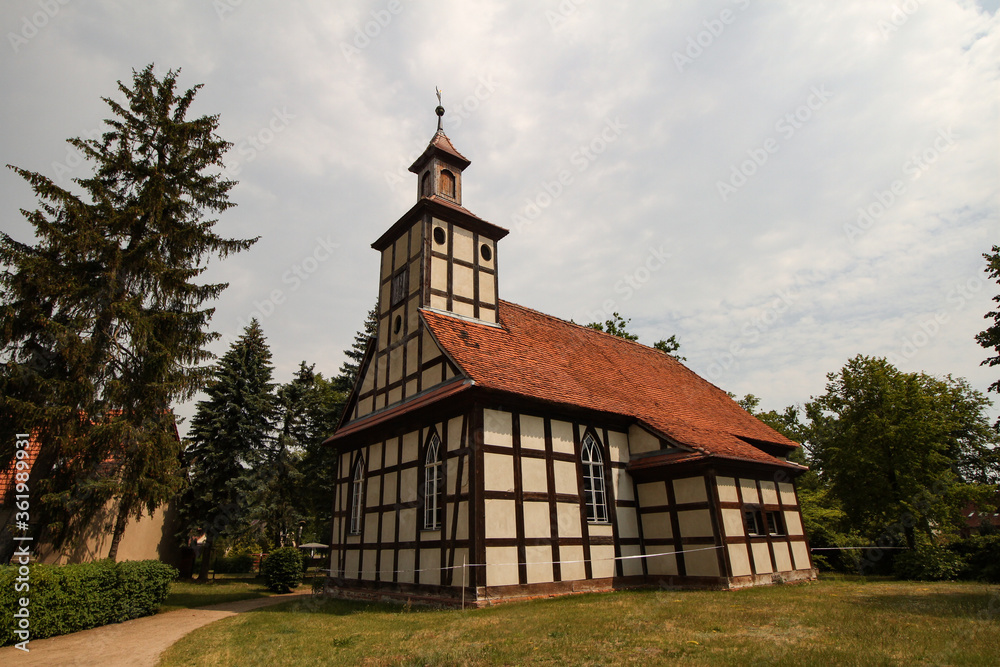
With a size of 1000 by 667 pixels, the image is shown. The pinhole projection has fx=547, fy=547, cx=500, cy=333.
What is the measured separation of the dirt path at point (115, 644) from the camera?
9.06 meters

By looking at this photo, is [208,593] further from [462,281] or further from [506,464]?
[462,281]

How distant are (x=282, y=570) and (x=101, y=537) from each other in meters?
7.07

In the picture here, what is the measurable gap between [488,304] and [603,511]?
7.39 metres

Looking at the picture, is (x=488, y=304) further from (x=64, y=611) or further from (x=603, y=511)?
(x=64, y=611)

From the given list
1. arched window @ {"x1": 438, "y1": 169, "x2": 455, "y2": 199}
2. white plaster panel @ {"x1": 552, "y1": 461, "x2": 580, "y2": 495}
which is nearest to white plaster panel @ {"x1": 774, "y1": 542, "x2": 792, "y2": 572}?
white plaster panel @ {"x1": 552, "y1": 461, "x2": 580, "y2": 495}

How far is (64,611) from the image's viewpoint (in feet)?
37.0

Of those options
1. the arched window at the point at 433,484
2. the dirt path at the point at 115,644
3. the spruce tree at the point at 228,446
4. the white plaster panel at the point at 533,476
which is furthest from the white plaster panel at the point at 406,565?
the spruce tree at the point at 228,446

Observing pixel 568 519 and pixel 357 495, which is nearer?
pixel 568 519

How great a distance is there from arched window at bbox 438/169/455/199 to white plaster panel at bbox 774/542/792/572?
1521cm

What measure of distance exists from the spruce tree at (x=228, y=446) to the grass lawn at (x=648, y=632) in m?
14.7

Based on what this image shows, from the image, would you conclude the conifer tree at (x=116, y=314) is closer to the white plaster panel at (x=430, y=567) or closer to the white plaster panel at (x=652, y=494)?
the white plaster panel at (x=430, y=567)

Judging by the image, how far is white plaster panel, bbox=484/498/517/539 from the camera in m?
12.7

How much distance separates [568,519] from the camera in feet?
46.3

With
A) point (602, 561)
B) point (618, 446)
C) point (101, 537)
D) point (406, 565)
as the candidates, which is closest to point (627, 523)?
point (602, 561)
